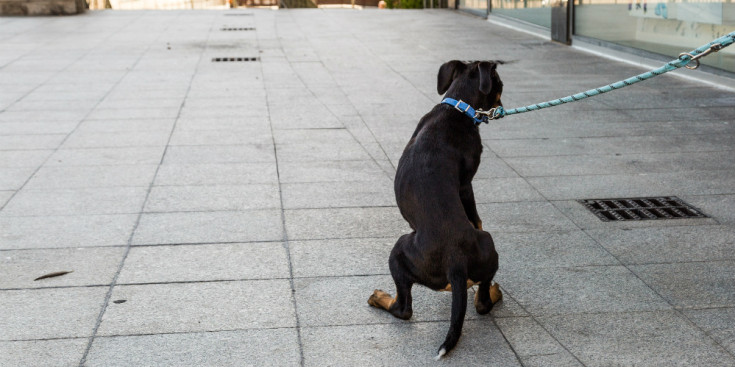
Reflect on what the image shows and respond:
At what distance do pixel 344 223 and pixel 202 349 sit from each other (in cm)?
200

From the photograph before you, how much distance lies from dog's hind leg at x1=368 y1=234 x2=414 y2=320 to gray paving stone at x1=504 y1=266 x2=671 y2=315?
650mm

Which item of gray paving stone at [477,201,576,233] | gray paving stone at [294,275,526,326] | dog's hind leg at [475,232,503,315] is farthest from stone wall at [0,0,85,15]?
dog's hind leg at [475,232,503,315]

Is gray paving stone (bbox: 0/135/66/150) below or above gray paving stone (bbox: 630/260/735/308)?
above

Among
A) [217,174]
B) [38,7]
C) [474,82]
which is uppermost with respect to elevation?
[38,7]

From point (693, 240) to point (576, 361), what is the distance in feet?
6.35

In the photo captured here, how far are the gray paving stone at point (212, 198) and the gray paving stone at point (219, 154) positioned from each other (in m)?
0.83

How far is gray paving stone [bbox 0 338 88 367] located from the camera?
377 centimetres

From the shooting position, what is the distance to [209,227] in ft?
18.6

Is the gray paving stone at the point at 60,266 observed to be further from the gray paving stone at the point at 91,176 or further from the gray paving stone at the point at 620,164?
the gray paving stone at the point at 620,164

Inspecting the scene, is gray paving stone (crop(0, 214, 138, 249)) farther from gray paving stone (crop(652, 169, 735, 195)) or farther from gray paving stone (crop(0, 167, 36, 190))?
gray paving stone (crop(652, 169, 735, 195))

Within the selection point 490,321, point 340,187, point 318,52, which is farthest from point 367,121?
point 318,52

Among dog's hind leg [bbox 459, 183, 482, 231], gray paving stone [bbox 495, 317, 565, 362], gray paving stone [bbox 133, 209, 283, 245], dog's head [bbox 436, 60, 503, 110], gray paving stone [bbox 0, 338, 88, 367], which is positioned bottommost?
gray paving stone [bbox 495, 317, 565, 362]

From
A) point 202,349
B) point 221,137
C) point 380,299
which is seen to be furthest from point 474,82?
point 221,137

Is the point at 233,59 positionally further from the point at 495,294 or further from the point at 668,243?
the point at 495,294
